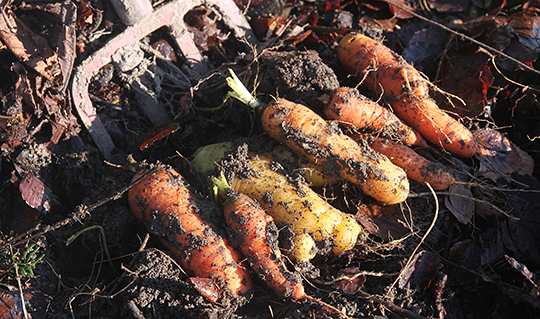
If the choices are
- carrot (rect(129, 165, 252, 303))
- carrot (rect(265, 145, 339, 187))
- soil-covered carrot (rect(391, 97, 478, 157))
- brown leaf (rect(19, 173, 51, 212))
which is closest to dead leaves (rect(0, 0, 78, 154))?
brown leaf (rect(19, 173, 51, 212))

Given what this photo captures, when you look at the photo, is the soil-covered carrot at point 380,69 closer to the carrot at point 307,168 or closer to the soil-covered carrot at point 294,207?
the carrot at point 307,168

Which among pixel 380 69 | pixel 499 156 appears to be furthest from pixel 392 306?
pixel 380 69

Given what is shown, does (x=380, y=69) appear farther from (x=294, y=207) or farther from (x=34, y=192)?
(x=34, y=192)

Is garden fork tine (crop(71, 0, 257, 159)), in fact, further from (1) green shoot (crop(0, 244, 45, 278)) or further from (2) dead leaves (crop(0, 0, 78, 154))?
(1) green shoot (crop(0, 244, 45, 278))

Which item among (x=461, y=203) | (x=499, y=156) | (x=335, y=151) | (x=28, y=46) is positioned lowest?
(x=461, y=203)

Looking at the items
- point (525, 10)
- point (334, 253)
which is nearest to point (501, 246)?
point (334, 253)
